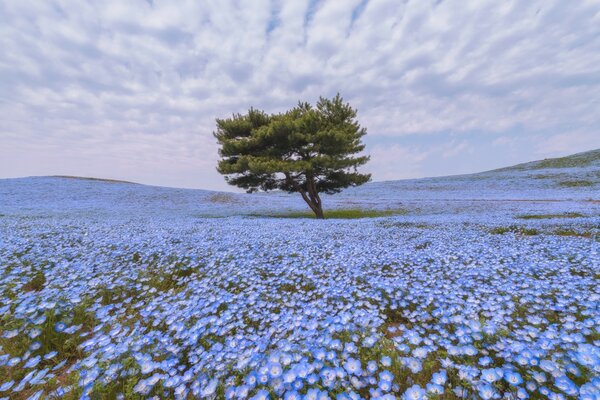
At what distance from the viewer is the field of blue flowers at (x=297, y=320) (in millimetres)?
2469

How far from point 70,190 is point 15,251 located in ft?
96.5

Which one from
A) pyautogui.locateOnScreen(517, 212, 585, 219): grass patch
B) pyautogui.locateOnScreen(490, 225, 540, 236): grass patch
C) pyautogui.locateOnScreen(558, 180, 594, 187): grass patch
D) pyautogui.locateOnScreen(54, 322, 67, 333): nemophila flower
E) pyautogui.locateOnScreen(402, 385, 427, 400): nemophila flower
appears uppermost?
pyautogui.locateOnScreen(54, 322, 67, 333): nemophila flower

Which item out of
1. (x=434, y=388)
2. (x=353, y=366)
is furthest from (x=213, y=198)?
(x=434, y=388)

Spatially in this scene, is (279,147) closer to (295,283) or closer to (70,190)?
(295,283)

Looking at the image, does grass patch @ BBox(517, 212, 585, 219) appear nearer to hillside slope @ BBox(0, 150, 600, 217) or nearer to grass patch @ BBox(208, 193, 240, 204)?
hillside slope @ BBox(0, 150, 600, 217)

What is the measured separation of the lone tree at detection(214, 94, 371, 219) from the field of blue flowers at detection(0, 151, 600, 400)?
37.8 ft

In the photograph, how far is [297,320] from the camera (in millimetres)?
3500

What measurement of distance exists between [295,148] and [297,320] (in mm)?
17264

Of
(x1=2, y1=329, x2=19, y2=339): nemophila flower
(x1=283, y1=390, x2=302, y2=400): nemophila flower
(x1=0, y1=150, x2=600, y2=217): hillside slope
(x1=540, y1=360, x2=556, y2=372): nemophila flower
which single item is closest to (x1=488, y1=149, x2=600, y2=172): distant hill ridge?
(x1=0, y1=150, x2=600, y2=217): hillside slope

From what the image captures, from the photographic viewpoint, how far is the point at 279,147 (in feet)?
65.4

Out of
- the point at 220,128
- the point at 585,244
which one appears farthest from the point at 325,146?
the point at 585,244

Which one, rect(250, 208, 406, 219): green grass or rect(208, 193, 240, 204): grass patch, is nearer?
rect(250, 208, 406, 219): green grass

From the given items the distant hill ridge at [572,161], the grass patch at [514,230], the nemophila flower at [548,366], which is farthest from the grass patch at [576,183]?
the nemophila flower at [548,366]

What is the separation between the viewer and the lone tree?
18578mm
